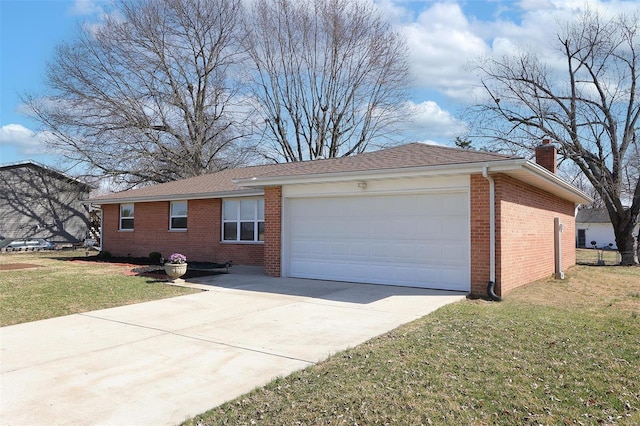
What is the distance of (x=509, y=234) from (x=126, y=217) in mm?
16854

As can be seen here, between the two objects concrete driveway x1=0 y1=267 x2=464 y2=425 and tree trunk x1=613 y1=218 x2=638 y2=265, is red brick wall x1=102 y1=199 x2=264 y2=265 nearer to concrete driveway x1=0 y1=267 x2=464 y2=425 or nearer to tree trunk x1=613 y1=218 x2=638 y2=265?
concrete driveway x1=0 y1=267 x2=464 y2=425

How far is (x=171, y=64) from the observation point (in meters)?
29.6

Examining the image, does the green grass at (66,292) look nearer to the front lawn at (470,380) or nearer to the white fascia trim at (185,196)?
the white fascia trim at (185,196)

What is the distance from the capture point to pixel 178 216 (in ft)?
59.9

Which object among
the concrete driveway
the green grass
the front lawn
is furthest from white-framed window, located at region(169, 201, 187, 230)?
the front lawn

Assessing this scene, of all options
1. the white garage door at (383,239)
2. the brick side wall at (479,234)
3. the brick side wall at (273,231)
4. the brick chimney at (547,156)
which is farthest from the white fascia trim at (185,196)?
the brick chimney at (547,156)

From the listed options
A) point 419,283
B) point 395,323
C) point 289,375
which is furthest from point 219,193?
point 289,375

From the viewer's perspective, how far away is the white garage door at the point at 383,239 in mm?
10156

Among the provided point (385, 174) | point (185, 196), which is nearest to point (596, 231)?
point (185, 196)

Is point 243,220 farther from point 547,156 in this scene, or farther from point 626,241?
point 626,241

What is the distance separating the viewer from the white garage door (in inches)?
400

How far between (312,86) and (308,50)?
8.06 feet

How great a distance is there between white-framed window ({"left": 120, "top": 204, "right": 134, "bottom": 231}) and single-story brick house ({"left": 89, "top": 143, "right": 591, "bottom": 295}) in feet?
22.4

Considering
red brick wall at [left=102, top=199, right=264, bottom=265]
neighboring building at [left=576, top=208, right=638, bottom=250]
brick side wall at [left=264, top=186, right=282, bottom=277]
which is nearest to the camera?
brick side wall at [left=264, top=186, right=282, bottom=277]
